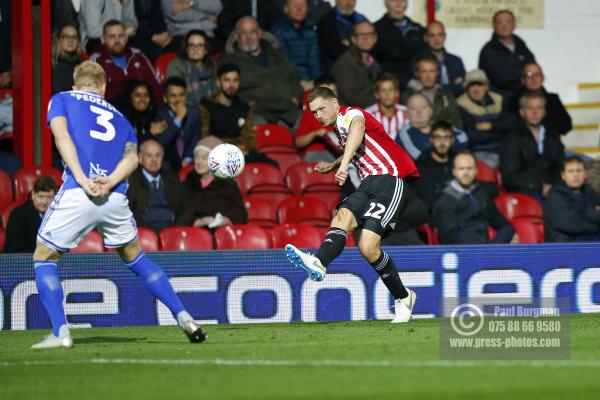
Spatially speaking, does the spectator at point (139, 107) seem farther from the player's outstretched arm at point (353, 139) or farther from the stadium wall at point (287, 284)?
the player's outstretched arm at point (353, 139)

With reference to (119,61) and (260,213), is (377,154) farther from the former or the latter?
(119,61)

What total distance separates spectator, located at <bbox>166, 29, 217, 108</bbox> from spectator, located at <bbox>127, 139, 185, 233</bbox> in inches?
55.5

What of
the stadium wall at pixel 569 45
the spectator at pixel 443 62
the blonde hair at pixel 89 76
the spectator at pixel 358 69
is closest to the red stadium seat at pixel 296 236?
the spectator at pixel 358 69

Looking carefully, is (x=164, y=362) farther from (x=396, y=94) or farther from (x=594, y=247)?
(x=396, y=94)

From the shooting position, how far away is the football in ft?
32.6

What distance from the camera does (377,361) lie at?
21.6 feet

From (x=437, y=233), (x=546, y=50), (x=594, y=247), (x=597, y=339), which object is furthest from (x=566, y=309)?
(x=546, y=50)

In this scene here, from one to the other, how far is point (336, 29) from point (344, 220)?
586cm

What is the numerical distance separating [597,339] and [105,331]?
4.00m

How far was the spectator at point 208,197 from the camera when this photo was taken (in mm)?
12086

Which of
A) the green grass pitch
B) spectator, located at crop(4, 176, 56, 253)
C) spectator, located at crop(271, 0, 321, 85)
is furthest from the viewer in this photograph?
spectator, located at crop(271, 0, 321, 85)

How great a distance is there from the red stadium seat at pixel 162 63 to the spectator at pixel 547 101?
14.1 ft

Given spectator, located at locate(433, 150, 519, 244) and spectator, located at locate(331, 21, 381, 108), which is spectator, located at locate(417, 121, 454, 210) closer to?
spectator, located at locate(433, 150, 519, 244)

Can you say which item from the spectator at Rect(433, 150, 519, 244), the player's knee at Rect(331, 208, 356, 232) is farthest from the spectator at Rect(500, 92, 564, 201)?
the player's knee at Rect(331, 208, 356, 232)
